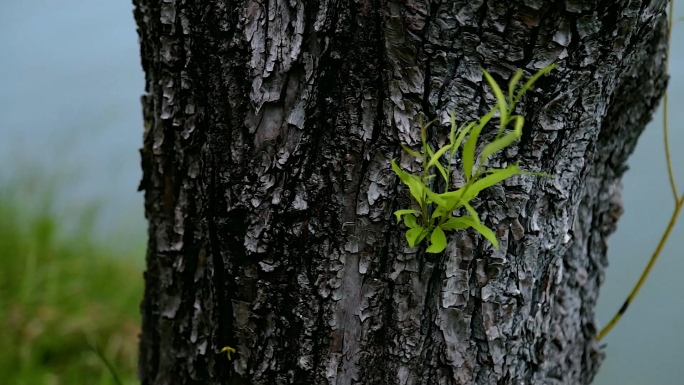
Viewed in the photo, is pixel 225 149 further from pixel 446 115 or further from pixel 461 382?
pixel 461 382

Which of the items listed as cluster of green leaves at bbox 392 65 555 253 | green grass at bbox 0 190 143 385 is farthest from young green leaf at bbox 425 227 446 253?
green grass at bbox 0 190 143 385

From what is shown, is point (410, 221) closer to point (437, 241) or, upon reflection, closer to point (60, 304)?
point (437, 241)

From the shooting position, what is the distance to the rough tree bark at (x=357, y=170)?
24.3 inches

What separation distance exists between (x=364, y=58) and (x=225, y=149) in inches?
8.3

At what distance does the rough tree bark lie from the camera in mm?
617

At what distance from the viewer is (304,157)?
0.67 meters

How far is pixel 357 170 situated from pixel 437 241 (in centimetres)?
13

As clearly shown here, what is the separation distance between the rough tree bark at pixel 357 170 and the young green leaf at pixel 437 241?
2.0 inches

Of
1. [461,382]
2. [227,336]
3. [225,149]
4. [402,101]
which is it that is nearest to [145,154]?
[225,149]

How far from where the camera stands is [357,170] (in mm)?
666

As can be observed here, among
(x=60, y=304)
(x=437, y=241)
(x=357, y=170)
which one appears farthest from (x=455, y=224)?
(x=60, y=304)

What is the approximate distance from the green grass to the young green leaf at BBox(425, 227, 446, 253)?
109cm

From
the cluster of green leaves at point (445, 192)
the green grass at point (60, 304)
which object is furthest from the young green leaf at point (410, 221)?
the green grass at point (60, 304)

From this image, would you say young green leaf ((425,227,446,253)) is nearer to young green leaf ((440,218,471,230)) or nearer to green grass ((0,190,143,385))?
young green leaf ((440,218,471,230))
